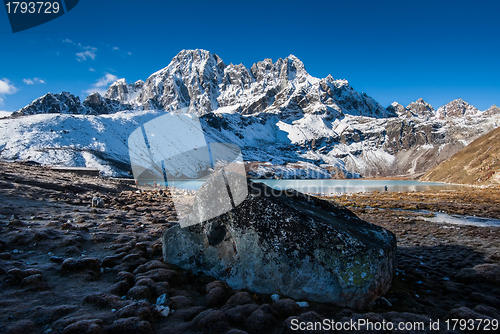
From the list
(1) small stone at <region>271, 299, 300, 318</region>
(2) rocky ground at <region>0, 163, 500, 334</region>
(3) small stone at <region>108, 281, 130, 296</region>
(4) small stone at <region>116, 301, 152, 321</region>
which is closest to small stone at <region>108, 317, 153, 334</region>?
(2) rocky ground at <region>0, 163, 500, 334</region>

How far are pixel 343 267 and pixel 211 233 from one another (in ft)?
13.0

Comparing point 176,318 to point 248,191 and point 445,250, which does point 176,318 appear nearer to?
point 248,191

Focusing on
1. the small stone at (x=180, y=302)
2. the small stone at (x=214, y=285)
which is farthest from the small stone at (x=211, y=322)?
the small stone at (x=214, y=285)

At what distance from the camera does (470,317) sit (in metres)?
4.75

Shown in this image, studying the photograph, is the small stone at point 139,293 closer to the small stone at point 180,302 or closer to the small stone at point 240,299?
the small stone at point 180,302

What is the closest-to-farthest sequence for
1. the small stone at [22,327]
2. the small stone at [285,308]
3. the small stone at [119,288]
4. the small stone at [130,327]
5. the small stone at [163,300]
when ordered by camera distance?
1. the small stone at [22,327]
2. the small stone at [130,327]
3. the small stone at [285,308]
4. the small stone at [163,300]
5. the small stone at [119,288]

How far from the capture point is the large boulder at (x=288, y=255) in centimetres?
565

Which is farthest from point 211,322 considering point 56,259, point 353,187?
point 353,187

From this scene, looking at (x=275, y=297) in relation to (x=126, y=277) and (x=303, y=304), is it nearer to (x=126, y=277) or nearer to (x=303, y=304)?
(x=303, y=304)

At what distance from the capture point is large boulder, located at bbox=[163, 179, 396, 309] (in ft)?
18.5

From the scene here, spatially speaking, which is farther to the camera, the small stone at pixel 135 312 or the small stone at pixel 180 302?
the small stone at pixel 180 302

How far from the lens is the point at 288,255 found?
19.7 ft

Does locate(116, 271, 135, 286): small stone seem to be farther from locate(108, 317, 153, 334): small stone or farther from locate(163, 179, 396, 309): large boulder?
locate(108, 317, 153, 334): small stone

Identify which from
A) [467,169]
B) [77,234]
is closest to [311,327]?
[77,234]
